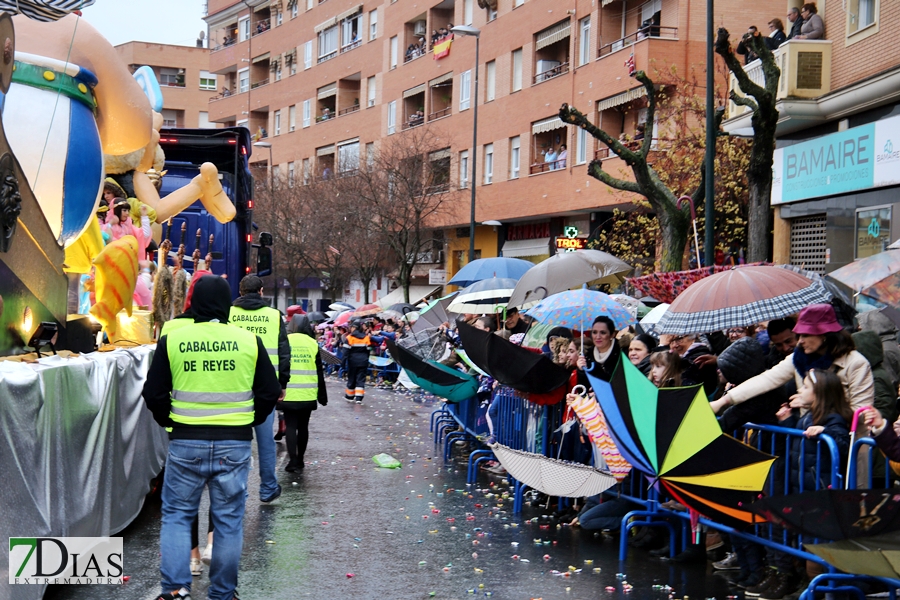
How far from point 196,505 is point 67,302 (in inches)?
138

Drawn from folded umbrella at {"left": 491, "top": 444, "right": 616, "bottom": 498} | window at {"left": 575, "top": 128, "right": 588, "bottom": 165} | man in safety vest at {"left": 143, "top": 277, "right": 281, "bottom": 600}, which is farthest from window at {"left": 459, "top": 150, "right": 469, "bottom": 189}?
man in safety vest at {"left": 143, "top": 277, "right": 281, "bottom": 600}

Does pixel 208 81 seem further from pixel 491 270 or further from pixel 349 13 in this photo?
pixel 491 270

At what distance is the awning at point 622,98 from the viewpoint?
1222 inches

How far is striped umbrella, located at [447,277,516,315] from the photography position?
19.9 meters

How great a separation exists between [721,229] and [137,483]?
67.2ft

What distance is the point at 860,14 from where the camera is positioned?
20.0 metres

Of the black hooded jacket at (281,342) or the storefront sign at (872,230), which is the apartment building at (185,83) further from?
the black hooded jacket at (281,342)

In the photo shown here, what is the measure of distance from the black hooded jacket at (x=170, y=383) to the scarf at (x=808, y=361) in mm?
3350

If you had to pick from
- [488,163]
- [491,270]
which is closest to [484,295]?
[491,270]

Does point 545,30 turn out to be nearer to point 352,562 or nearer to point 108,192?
point 108,192

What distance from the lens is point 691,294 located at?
937 cm

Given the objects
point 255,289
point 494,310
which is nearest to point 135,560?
point 255,289

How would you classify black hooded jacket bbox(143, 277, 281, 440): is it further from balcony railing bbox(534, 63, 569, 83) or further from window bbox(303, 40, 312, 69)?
window bbox(303, 40, 312, 69)

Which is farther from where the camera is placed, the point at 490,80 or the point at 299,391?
the point at 490,80
